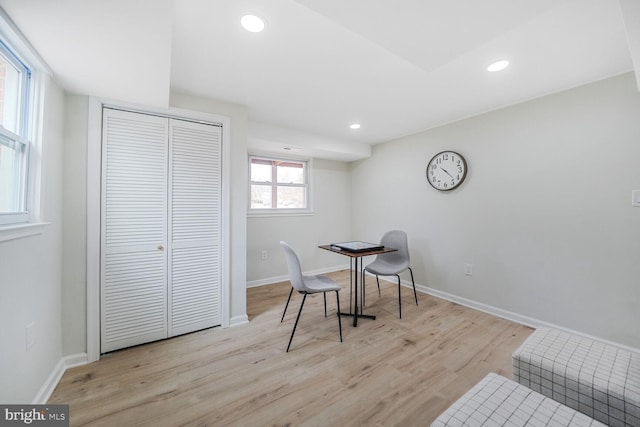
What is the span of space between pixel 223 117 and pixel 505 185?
3.06 meters

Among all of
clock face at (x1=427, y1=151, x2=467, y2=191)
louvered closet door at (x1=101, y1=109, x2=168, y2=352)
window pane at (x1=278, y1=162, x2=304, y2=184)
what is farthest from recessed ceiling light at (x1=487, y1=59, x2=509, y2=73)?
window pane at (x1=278, y1=162, x2=304, y2=184)

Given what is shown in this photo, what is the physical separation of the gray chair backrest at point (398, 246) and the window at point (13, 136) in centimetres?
318

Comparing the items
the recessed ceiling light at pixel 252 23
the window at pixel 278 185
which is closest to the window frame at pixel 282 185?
the window at pixel 278 185

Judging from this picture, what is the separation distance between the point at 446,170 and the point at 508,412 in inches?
104

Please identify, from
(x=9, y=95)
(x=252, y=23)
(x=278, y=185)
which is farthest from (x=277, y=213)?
(x=9, y=95)

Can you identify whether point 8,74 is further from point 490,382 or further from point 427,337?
point 427,337

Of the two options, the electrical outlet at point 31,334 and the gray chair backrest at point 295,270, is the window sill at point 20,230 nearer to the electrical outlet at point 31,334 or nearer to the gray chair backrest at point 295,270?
the electrical outlet at point 31,334

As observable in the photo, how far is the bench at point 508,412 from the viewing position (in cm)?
89

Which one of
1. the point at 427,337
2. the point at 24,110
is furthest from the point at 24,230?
the point at 427,337

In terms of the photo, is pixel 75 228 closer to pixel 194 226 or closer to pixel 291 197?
pixel 194 226

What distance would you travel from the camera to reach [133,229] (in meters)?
1.98

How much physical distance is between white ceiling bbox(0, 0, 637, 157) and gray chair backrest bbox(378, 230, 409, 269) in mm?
1598

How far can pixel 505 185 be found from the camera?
2541 millimetres

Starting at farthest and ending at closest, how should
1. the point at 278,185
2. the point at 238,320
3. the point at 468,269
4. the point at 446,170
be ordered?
the point at 278,185
the point at 446,170
the point at 468,269
the point at 238,320
